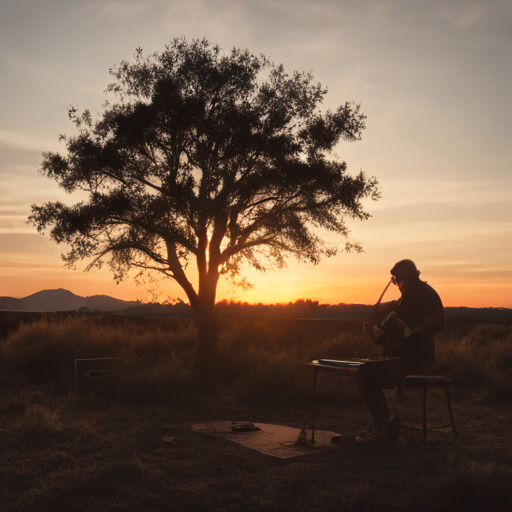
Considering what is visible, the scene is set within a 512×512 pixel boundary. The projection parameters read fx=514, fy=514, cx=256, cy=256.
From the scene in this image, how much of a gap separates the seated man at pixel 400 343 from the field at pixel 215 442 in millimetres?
372

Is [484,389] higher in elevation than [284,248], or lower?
lower

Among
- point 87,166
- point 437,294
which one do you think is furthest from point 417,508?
point 87,166

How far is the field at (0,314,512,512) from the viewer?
423 cm

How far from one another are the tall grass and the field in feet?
0.14

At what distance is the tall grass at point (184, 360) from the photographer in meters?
9.53

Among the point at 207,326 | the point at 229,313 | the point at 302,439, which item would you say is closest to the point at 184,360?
the point at 207,326

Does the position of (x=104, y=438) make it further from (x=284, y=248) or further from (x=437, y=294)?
(x=284, y=248)

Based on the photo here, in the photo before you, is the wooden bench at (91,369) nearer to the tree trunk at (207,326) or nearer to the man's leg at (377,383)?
the tree trunk at (207,326)

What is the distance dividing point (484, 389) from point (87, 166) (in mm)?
9820

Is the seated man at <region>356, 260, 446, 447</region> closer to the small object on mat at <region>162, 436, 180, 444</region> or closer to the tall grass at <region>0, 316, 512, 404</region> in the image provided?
the small object on mat at <region>162, 436, 180, 444</region>

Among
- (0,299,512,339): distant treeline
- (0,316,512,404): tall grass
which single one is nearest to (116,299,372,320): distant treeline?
(0,299,512,339): distant treeline

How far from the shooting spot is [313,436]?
20.2 ft

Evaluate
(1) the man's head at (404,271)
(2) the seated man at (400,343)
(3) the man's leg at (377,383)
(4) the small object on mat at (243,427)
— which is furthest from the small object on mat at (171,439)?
(1) the man's head at (404,271)

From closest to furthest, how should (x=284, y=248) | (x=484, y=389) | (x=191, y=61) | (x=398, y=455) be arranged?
(x=398, y=455), (x=484, y=389), (x=191, y=61), (x=284, y=248)
